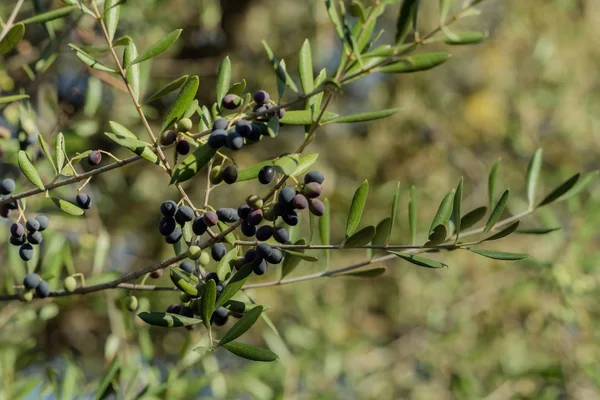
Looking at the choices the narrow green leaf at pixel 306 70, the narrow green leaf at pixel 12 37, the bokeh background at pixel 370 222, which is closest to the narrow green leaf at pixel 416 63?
the narrow green leaf at pixel 306 70

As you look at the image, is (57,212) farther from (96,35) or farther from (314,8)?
(314,8)

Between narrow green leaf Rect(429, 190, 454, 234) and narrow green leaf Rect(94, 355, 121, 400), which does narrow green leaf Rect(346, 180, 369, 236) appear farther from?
narrow green leaf Rect(94, 355, 121, 400)

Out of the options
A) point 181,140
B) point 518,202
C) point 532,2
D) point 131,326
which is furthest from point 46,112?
point 532,2

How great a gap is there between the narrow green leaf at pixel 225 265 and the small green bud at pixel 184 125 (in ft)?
0.52

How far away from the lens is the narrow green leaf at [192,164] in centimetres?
72

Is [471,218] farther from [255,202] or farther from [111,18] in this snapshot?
[111,18]

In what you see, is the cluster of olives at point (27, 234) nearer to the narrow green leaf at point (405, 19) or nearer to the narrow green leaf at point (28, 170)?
the narrow green leaf at point (28, 170)

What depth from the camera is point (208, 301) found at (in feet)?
2.58

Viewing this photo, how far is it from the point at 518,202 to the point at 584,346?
20.9 inches

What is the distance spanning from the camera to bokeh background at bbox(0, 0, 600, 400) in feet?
5.32

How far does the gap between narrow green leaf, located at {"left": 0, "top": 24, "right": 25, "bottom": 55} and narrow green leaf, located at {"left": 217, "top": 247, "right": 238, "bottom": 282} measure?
1.30ft

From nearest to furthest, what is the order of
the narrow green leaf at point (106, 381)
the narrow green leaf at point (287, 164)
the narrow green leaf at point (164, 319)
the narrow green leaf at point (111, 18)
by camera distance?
the narrow green leaf at point (287, 164) → the narrow green leaf at point (164, 319) → the narrow green leaf at point (111, 18) → the narrow green leaf at point (106, 381)

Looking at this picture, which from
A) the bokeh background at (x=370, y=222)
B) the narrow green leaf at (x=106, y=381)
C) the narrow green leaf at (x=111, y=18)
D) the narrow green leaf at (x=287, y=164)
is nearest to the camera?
the narrow green leaf at (x=287, y=164)

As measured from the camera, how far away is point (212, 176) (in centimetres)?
80
